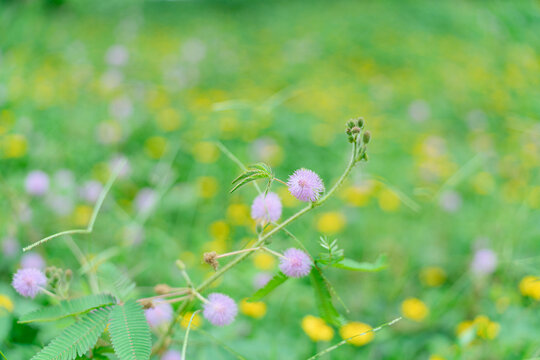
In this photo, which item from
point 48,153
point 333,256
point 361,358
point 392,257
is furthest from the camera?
point 48,153

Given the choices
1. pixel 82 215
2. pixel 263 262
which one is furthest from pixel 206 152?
pixel 263 262

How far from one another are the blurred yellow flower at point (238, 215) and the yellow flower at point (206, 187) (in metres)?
0.16

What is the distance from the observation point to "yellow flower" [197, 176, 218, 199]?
7.34 feet

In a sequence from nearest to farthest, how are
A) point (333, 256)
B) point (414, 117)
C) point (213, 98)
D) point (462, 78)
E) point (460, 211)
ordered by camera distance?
point (333, 256)
point (460, 211)
point (414, 117)
point (213, 98)
point (462, 78)

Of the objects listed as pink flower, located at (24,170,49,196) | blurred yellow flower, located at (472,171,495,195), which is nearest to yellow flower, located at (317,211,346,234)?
blurred yellow flower, located at (472,171,495,195)

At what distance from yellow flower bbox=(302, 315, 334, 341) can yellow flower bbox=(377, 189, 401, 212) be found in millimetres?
1091

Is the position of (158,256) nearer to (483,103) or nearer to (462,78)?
(483,103)

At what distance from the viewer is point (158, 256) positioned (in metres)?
1.75

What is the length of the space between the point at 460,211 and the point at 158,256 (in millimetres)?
1621

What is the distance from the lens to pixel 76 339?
71 cm

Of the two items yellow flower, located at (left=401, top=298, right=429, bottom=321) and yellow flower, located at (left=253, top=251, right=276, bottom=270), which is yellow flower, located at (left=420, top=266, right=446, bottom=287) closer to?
yellow flower, located at (left=401, top=298, right=429, bottom=321)

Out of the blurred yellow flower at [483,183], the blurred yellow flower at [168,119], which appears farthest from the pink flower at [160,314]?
the blurred yellow flower at [483,183]

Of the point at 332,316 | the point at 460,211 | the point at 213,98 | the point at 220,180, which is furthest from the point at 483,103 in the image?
the point at 332,316

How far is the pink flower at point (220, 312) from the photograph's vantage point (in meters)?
0.75
